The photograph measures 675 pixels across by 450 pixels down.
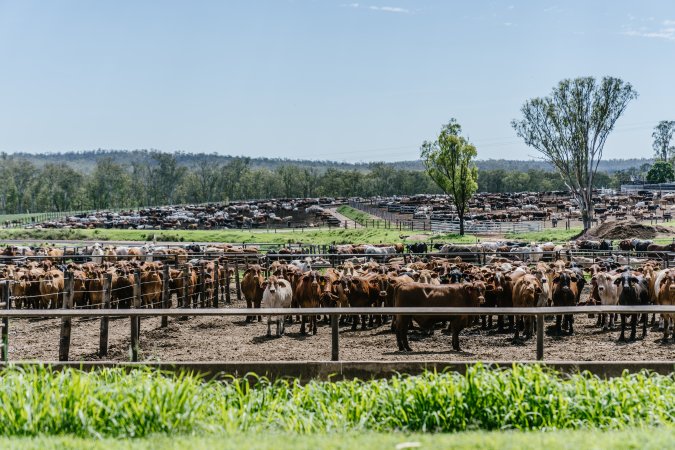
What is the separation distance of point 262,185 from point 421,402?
583ft

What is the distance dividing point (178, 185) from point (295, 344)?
179444 mm

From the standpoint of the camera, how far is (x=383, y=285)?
62.4ft

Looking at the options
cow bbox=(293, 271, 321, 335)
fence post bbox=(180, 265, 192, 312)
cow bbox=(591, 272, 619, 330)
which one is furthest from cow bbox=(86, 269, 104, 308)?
cow bbox=(591, 272, 619, 330)

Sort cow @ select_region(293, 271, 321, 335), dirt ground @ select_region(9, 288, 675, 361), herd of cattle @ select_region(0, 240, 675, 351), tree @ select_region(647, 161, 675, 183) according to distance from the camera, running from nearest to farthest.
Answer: dirt ground @ select_region(9, 288, 675, 361) < herd of cattle @ select_region(0, 240, 675, 351) < cow @ select_region(293, 271, 321, 335) < tree @ select_region(647, 161, 675, 183)

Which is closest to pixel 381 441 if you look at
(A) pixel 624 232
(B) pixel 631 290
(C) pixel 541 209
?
(B) pixel 631 290

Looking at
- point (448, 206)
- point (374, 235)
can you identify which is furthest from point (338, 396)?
point (448, 206)

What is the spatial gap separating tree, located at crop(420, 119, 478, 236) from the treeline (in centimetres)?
11080

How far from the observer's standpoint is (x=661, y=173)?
5679 inches

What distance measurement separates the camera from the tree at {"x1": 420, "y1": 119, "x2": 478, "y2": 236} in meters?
56.8

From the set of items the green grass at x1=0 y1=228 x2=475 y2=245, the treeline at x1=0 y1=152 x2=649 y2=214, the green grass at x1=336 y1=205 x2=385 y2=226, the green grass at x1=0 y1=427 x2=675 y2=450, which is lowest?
the green grass at x1=0 y1=228 x2=475 y2=245

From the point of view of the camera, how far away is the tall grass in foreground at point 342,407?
610 cm

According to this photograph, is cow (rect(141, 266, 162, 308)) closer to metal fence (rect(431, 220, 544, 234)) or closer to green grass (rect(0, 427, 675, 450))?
green grass (rect(0, 427, 675, 450))

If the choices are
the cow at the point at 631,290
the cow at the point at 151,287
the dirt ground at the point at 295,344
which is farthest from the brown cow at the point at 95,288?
the cow at the point at 631,290

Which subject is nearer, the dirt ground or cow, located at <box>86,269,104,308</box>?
the dirt ground
